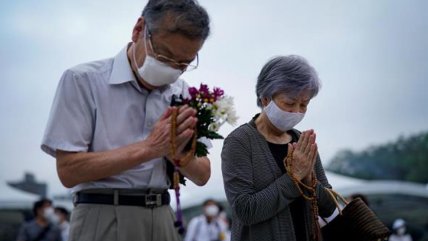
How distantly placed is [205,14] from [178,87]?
456 millimetres

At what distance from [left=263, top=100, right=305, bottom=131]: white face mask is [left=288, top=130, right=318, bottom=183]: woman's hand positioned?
151 millimetres

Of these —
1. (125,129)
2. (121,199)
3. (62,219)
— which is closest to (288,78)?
(125,129)

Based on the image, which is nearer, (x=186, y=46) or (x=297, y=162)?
(x=186, y=46)

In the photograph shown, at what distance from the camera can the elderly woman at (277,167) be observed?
343 centimetres

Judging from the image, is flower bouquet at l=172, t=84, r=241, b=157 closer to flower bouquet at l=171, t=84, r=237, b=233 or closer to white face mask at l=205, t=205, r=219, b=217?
flower bouquet at l=171, t=84, r=237, b=233

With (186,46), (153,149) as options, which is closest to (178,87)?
(186,46)

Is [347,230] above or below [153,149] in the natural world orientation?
below

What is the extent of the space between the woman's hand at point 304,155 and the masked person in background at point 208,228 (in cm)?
1034

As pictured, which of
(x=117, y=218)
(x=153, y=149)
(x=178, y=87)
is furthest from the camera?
(x=178, y=87)

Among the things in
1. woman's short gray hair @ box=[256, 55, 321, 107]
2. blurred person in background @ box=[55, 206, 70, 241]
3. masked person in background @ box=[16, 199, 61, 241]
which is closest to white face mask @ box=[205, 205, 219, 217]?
blurred person in background @ box=[55, 206, 70, 241]

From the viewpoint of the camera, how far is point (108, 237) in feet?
9.18

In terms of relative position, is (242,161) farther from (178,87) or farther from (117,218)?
(117,218)

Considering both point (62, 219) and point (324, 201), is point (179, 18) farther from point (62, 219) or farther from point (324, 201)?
point (62, 219)

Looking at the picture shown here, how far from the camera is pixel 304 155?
3469mm
